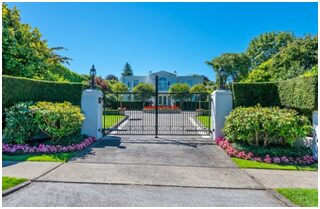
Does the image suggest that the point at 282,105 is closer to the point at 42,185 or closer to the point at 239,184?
the point at 239,184

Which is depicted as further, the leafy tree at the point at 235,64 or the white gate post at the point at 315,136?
the leafy tree at the point at 235,64

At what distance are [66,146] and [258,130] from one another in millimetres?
5782

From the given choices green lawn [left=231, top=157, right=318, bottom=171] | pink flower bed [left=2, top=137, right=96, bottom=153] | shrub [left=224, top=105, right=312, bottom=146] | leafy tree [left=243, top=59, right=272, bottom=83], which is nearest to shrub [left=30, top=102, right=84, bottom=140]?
pink flower bed [left=2, top=137, right=96, bottom=153]

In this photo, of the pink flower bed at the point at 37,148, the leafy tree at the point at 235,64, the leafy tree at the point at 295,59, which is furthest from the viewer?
the leafy tree at the point at 235,64

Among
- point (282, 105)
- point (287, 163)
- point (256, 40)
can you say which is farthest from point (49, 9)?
point (256, 40)

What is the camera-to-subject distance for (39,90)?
8852 mm

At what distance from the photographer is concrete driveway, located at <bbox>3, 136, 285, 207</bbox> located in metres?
3.69

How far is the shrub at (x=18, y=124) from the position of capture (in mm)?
7297

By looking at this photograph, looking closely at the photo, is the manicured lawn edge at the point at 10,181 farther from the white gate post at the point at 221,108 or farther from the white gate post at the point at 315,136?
the white gate post at the point at 315,136

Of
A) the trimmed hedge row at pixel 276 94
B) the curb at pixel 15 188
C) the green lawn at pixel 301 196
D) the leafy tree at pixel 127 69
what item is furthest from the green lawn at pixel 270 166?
the leafy tree at pixel 127 69

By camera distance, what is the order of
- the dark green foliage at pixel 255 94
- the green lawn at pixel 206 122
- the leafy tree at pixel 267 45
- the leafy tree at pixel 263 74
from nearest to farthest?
1. the dark green foliage at pixel 255 94
2. the green lawn at pixel 206 122
3. the leafy tree at pixel 263 74
4. the leafy tree at pixel 267 45

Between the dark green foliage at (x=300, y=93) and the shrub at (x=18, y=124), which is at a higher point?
the dark green foliage at (x=300, y=93)

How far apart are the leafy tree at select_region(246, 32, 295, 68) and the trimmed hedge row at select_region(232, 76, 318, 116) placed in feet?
90.0

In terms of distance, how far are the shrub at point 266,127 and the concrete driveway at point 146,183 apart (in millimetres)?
919
